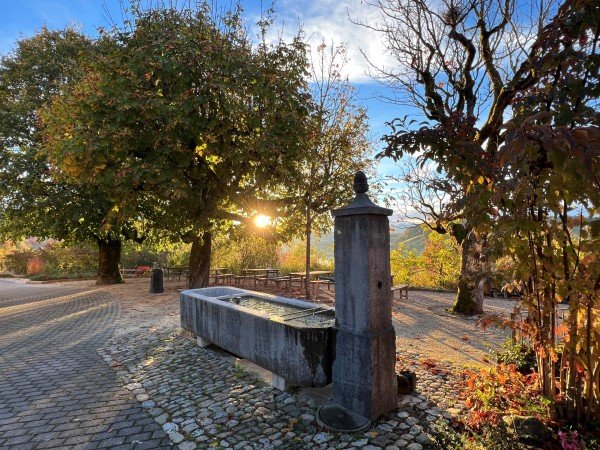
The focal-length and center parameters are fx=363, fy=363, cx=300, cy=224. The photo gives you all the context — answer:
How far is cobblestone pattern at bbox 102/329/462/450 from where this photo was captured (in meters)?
3.39

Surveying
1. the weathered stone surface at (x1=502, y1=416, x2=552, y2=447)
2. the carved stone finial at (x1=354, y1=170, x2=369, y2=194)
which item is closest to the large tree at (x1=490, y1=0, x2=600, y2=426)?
the weathered stone surface at (x1=502, y1=416, x2=552, y2=447)

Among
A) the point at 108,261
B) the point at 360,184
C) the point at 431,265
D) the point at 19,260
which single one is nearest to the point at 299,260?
the point at 431,265

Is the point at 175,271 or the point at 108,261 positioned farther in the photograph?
the point at 175,271

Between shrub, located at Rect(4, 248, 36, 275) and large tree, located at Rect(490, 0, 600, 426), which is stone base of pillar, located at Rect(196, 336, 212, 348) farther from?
shrub, located at Rect(4, 248, 36, 275)

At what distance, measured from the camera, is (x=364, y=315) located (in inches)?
146

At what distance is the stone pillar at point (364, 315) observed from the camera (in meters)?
3.67

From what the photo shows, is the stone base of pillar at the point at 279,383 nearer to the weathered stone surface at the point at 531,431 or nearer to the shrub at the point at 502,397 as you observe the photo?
the shrub at the point at 502,397

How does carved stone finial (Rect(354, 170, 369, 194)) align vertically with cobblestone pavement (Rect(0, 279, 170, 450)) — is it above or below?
above

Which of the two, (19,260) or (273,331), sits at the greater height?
Result: (19,260)

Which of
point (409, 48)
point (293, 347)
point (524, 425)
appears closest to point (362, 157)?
point (409, 48)

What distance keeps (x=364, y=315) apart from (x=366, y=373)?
572mm

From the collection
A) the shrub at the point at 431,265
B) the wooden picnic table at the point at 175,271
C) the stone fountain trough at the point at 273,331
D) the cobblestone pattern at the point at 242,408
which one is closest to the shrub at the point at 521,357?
the cobblestone pattern at the point at 242,408

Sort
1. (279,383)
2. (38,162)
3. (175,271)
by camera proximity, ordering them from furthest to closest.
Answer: (175,271) < (38,162) < (279,383)

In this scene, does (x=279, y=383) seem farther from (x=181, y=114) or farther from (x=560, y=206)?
(x=181, y=114)
